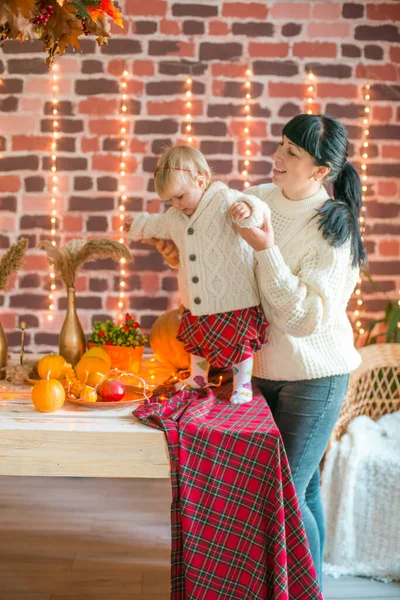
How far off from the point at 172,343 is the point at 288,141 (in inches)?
31.7

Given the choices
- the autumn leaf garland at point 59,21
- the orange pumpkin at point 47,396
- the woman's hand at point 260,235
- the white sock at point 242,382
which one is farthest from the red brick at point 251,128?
the orange pumpkin at point 47,396

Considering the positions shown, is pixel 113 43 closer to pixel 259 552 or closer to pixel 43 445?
pixel 43 445

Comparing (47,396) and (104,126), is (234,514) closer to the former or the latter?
(47,396)

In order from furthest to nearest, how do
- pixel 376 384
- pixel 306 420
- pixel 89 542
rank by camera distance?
pixel 376 384 < pixel 89 542 < pixel 306 420

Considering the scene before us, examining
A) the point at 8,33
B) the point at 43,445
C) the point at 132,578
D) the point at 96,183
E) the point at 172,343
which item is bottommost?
the point at 132,578

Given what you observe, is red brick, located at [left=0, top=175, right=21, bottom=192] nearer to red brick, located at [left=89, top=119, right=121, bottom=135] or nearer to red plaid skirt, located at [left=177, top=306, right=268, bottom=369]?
red brick, located at [left=89, top=119, right=121, bottom=135]

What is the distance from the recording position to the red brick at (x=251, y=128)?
3.04 metres

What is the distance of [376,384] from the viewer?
112 inches

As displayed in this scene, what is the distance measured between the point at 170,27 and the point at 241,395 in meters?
1.91

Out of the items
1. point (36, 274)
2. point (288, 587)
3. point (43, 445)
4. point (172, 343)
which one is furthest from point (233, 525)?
point (36, 274)

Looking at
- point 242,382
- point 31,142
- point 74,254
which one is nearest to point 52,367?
point 74,254

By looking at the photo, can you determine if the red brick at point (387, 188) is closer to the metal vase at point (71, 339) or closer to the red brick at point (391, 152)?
the red brick at point (391, 152)

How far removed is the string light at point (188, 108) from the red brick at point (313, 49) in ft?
1.63

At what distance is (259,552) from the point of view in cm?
158
